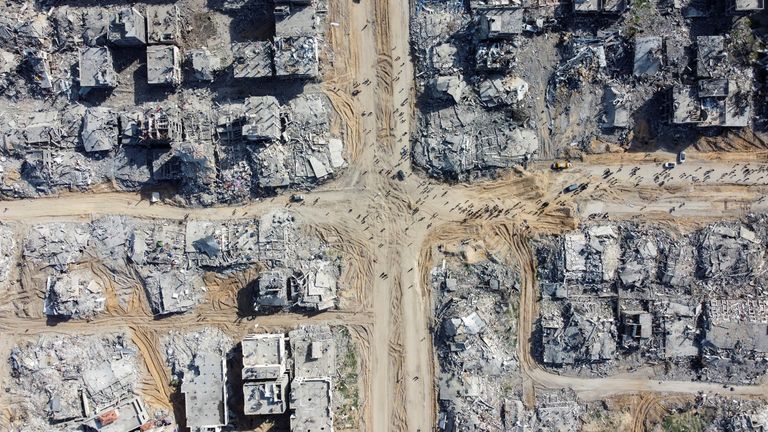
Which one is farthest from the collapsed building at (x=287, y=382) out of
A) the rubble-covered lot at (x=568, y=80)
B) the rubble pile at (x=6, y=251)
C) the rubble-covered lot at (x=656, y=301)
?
the rubble pile at (x=6, y=251)

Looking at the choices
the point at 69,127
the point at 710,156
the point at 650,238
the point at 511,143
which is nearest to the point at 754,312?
the point at 650,238

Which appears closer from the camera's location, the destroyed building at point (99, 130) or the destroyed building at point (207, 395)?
the destroyed building at point (207, 395)

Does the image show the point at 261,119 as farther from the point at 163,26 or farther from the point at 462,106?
the point at 462,106

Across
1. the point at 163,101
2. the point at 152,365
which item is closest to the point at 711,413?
the point at 152,365

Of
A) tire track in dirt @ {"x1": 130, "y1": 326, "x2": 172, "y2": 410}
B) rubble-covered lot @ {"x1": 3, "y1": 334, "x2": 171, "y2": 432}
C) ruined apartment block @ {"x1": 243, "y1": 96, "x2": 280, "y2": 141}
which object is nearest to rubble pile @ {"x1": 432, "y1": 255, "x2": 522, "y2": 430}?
ruined apartment block @ {"x1": 243, "y1": 96, "x2": 280, "y2": 141}

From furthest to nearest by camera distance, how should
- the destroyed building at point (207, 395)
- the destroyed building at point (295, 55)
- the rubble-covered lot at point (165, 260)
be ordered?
1. the rubble-covered lot at point (165, 260)
2. the destroyed building at point (207, 395)
3. the destroyed building at point (295, 55)

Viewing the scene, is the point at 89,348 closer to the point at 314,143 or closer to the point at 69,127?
the point at 69,127

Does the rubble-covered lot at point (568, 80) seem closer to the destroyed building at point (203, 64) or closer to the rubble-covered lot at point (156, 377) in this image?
the destroyed building at point (203, 64)
